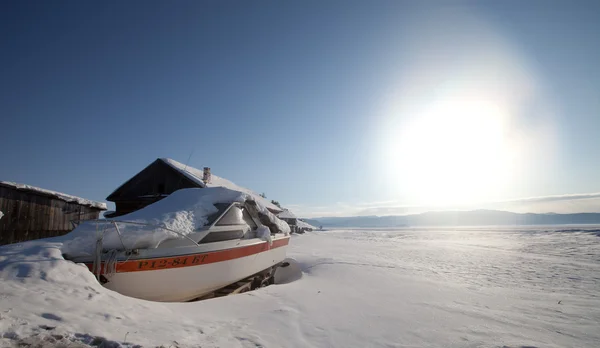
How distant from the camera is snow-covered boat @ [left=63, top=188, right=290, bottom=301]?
386cm

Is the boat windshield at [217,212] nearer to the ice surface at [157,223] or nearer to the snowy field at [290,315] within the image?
the ice surface at [157,223]

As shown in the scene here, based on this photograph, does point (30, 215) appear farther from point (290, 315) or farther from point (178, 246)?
point (290, 315)

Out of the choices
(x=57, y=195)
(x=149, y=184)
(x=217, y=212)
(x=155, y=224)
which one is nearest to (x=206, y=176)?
(x=149, y=184)

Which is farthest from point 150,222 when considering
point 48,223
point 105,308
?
point 48,223

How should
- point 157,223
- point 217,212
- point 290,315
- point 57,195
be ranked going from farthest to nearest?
point 57,195 → point 217,212 → point 157,223 → point 290,315

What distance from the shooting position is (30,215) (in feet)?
28.5

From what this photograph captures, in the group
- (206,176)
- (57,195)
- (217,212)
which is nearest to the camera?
(217,212)

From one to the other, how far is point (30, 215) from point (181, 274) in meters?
7.72

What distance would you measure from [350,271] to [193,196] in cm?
480

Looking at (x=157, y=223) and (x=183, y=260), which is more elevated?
(x=157, y=223)

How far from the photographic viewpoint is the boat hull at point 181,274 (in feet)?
12.9

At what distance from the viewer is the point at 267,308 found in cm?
427

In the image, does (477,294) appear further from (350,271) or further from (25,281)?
(25,281)

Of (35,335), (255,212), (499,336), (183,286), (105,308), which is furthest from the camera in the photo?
(255,212)
